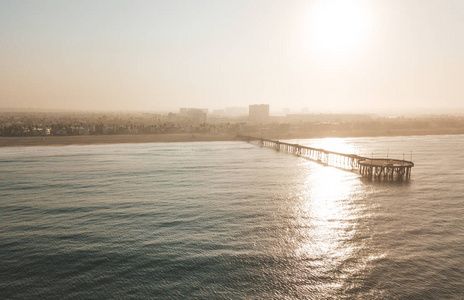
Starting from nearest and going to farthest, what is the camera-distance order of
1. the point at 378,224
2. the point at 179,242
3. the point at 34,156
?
the point at 179,242
the point at 378,224
the point at 34,156

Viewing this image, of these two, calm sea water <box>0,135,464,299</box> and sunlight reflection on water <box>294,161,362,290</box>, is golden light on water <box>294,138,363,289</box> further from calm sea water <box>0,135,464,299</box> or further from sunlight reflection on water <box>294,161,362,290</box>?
calm sea water <box>0,135,464,299</box>

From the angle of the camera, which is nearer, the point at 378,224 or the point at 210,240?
the point at 210,240

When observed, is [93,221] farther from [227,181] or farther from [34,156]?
[34,156]

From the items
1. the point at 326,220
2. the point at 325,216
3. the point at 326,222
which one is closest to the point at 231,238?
the point at 326,222

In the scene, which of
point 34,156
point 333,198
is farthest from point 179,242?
point 34,156

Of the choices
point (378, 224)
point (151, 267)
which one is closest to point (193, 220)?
point (151, 267)

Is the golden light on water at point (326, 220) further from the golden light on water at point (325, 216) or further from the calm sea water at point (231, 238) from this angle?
the calm sea water at point (231, 238)

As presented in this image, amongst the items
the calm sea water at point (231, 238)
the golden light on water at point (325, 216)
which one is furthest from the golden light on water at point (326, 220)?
the calm sea water at point (231, 238)

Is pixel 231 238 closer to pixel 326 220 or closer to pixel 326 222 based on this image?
pixel 326 222

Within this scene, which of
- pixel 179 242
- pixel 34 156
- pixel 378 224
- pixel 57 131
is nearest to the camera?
pixel 179 242
